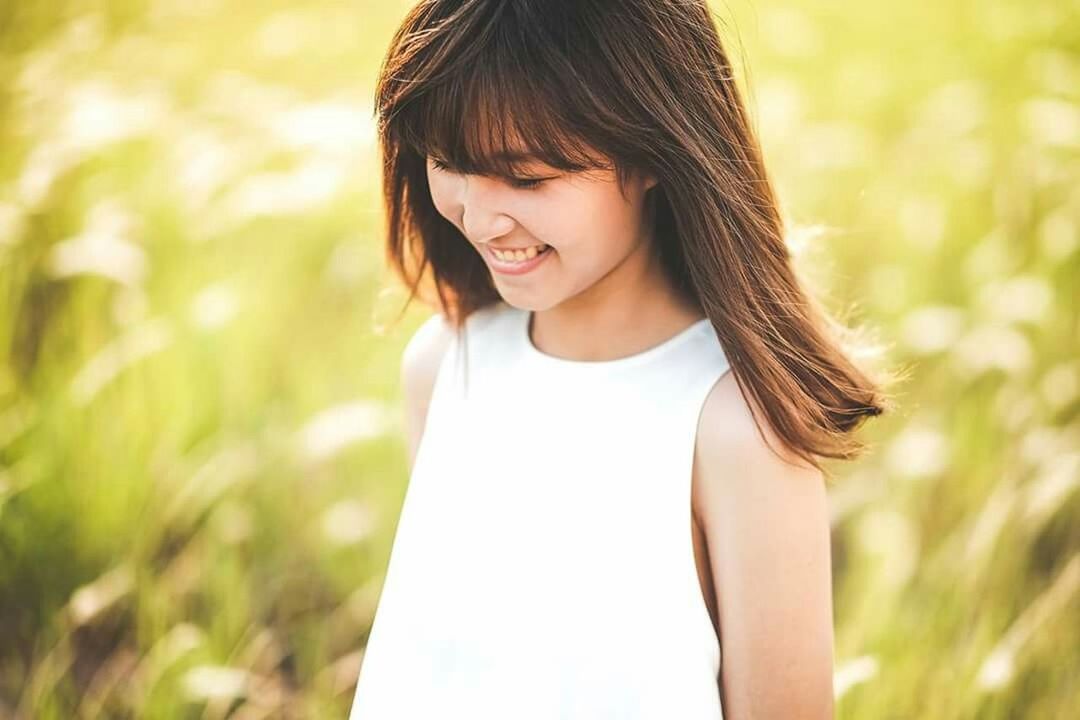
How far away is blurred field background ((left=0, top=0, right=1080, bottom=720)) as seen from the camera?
192 cm

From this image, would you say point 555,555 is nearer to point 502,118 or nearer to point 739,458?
point 739,458

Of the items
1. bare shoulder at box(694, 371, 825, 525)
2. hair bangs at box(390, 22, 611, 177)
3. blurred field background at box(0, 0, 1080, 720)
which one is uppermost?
hair bangs at box(390, 22, 611, 177)

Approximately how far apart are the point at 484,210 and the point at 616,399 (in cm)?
31

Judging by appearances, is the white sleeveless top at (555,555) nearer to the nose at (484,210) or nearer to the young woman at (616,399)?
the young woman at (616,399)

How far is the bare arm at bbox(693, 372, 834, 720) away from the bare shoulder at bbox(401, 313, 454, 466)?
A: 0.50 metres

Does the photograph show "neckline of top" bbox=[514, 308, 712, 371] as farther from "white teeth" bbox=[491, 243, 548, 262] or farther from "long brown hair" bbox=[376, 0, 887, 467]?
"white teeth" bbox=[491, 243, 548, 262]

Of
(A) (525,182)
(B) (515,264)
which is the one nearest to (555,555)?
(B) (515,264)

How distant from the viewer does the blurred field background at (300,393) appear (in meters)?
1.92

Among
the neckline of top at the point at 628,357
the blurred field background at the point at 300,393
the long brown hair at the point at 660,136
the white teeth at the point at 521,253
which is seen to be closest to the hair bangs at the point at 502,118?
the long brown hair at the point at 660,136

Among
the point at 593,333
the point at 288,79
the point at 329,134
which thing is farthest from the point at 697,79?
the point at 288,79

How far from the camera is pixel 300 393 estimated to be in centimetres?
249

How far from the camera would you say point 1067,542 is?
2.26m

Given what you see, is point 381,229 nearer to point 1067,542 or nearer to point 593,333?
point 593,333

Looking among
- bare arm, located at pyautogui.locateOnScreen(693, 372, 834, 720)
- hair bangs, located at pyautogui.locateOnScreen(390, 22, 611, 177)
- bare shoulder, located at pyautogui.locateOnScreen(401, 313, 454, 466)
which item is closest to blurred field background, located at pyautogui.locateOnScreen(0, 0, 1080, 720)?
bare shoulder, located at pyautogui.locateOnScreen(401, 313, 454, 466)
